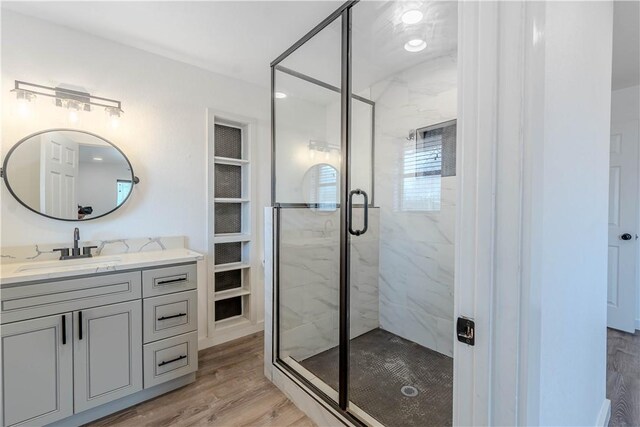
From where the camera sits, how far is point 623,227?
289 centimetres

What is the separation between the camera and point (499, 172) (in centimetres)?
67

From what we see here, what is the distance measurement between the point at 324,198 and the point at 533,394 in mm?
1869

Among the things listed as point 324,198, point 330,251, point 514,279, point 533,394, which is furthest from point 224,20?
point 533,394

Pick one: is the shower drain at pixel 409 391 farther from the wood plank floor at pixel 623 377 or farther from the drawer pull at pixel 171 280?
the drawer pull at pixel 171 280

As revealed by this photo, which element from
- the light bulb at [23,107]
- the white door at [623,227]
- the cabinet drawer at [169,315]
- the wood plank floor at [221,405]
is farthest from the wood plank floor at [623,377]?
the light bulb at [23,107]

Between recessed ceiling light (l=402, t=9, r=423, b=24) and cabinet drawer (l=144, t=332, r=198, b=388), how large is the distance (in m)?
2.69

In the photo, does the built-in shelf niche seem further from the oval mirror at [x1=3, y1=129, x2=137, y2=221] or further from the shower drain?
the shower drain

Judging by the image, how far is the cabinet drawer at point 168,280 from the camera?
184cm

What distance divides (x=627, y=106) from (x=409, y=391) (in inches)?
140

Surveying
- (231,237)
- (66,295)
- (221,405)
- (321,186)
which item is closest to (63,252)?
Answer: (66,295)

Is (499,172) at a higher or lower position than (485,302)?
higher

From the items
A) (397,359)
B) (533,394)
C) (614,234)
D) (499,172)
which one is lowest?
(397,359)

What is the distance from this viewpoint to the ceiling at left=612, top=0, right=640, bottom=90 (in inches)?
72.0

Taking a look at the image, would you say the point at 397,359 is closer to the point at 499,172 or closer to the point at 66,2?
the point at 499,172
